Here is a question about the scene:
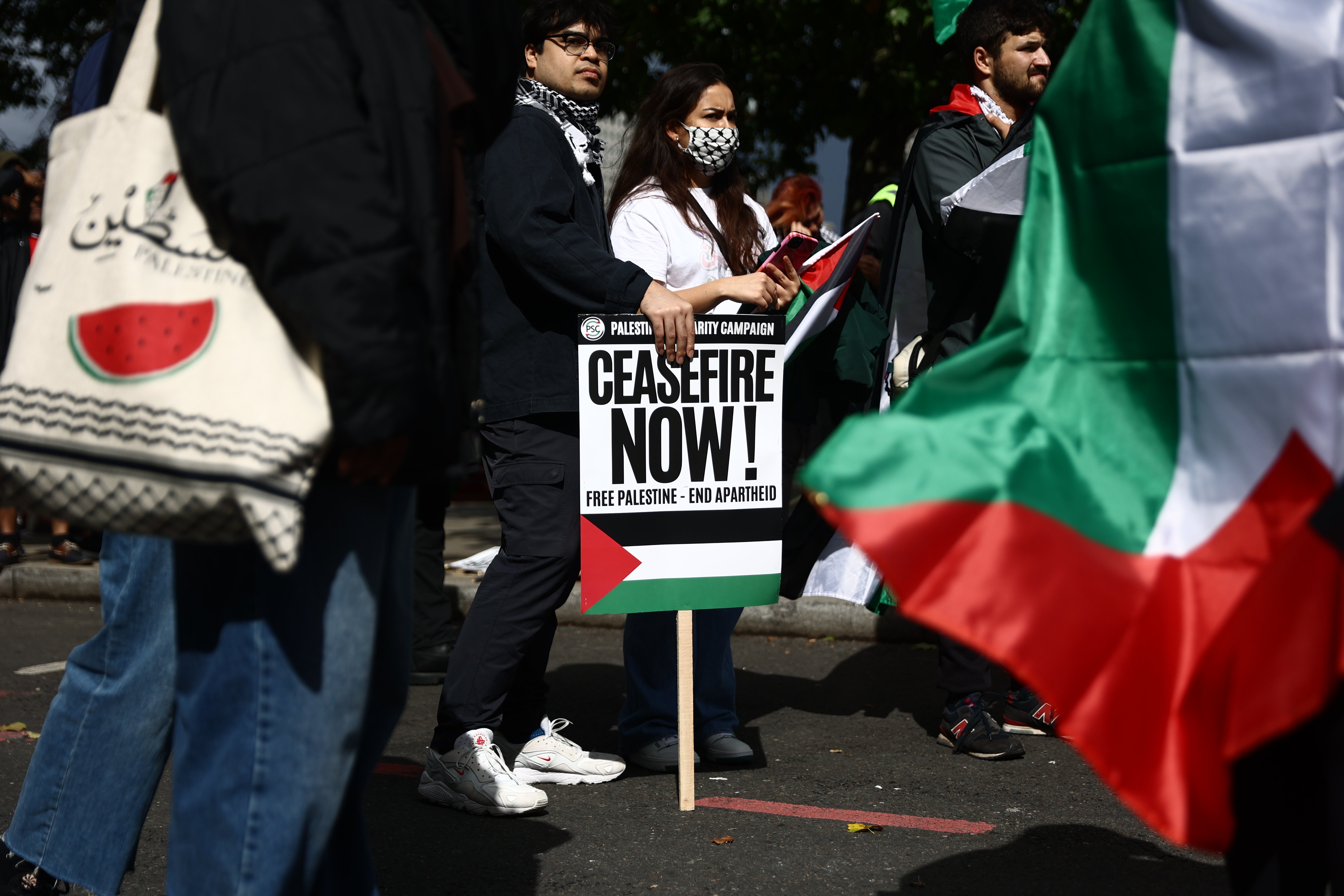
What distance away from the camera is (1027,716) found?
4.61 meters

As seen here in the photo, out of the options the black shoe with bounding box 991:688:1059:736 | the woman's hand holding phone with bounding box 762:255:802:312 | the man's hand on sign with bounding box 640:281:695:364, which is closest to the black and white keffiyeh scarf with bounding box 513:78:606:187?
the man's hand on sign with bounding box 640:281:695:364

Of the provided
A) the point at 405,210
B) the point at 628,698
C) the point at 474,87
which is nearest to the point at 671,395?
the point at 628,698

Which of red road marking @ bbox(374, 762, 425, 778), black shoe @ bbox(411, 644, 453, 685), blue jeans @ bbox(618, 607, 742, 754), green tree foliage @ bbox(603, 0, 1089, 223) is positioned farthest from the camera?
green tree foliage @ bbox(603, 0, 1089, 223)

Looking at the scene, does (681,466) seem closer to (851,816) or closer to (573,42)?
(851,816)

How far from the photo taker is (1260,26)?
1.92 meters

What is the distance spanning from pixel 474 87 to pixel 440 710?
2.13 meters

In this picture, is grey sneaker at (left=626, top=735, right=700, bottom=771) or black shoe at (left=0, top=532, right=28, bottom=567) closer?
grey sneaker at (left=626, top=735, right=700, bottom=771)

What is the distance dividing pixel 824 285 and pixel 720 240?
0.39 meters

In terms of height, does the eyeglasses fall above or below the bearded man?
above

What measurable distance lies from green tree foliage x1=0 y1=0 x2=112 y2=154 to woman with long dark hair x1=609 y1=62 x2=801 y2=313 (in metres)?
11.8

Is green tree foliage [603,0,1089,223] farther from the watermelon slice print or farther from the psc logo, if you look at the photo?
the watermelon slice print

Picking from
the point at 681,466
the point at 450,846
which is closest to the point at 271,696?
the point at 450,846

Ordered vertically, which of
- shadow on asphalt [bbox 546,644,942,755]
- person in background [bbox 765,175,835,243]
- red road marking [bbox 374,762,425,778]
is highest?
person in background [bbox 765,175,835,243]

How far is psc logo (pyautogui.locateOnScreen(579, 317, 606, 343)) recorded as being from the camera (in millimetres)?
3715
